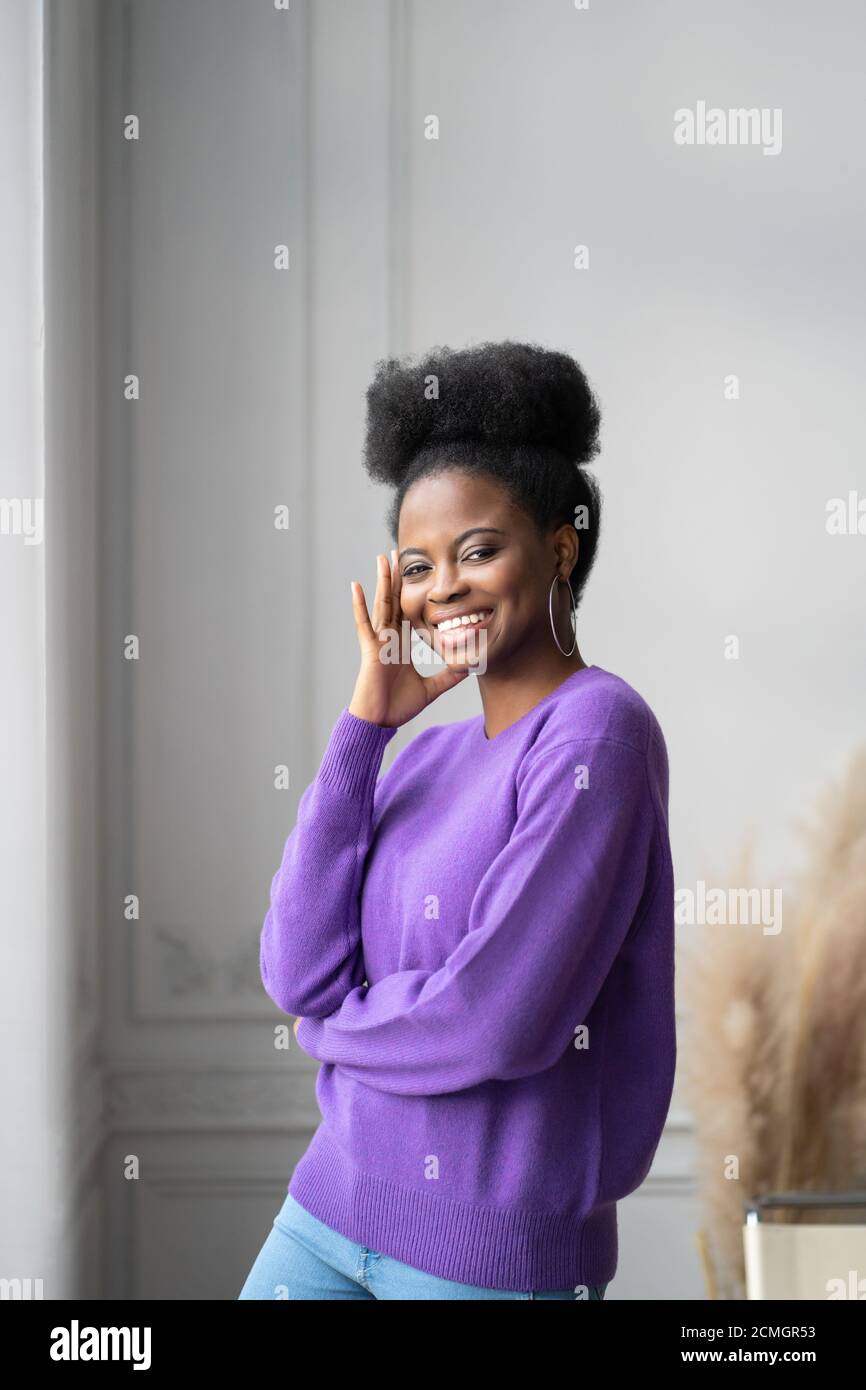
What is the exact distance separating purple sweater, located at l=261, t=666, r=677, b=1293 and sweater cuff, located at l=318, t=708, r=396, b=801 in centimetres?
2

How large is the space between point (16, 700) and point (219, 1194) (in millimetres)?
988

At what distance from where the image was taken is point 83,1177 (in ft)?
6.55

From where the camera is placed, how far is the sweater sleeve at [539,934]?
3.43ft

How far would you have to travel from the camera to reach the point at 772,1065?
71.4 inches

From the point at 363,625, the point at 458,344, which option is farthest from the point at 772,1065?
the point at 458,344

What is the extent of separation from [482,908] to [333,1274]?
1.32 ft

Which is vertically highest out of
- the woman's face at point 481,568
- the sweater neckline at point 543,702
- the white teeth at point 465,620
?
the woman's face at point 481,568

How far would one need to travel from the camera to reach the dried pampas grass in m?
1.81

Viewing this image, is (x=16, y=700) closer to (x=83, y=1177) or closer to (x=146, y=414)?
(x=146, y=414)

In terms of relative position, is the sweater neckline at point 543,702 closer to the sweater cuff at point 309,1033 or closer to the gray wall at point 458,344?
the sweater cuff at point 309,1033

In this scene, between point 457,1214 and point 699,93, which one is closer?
point 457,1214

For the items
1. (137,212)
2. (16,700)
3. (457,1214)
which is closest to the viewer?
(457,1214)

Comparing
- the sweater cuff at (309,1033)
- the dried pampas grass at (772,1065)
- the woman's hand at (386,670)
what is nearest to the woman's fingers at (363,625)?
the woman's hand at (386,670)
